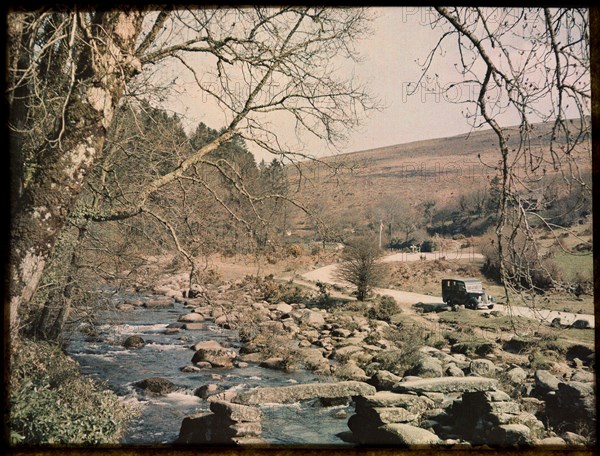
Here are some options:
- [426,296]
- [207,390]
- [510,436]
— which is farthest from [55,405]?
[510,436]

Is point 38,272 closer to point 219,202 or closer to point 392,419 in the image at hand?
point 219,202

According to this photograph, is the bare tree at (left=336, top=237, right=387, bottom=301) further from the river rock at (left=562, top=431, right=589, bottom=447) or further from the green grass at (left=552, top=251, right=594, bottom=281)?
the river rock at (left=562, top=431, right=589, bottom=447)

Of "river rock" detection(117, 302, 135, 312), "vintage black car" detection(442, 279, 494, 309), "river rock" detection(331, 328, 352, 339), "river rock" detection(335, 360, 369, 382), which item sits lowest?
"river rock" detection(335, 360, 369, 382)

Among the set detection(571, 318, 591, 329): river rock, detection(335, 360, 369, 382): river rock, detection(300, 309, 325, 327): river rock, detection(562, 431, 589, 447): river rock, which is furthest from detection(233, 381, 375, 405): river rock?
detection(571, 318, 591, 329): river rock

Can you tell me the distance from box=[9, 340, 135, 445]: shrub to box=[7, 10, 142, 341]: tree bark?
1.05 ft

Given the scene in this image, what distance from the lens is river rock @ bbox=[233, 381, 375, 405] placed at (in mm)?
3818

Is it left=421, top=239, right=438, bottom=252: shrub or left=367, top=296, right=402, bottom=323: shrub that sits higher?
left=421, top=239, right=438, bottom=252: shrub

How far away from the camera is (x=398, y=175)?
4.07 meters

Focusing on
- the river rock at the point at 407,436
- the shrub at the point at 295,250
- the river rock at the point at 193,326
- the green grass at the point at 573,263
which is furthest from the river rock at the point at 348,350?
the green grass at the point at 573,263

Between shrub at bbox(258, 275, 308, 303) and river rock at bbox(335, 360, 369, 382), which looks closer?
river rock at bbox(335, 360, 369, 382)

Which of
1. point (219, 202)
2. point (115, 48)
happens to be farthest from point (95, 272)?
point (115, 48)

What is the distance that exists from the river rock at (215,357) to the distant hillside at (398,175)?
1033 millimetres

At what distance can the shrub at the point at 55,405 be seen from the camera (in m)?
3.58

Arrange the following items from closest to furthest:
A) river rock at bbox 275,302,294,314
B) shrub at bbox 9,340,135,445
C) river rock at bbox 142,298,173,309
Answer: shrub at bbox 9,340,135,445 → river rock at bbox 275,302,294,314 → river rock at bbox 142,298,173,309
